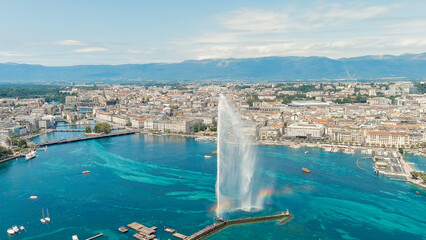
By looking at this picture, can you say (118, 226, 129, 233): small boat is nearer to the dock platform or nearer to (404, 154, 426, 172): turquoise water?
the dock platform

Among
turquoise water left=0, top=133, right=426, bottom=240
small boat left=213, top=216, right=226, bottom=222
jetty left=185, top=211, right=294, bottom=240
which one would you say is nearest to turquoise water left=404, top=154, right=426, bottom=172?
Answer: turquoise water left=0, top=133, right=426, bottom=240

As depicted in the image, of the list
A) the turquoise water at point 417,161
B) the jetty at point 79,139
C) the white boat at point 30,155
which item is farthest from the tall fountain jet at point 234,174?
the jetty at point 79,139

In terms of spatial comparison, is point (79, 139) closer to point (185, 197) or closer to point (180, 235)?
point (185, 197)

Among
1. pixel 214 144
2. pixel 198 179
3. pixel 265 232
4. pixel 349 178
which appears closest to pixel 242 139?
pixel 265 232

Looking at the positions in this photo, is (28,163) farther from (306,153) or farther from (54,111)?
(54,111)

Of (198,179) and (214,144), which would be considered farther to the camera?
(214,144)
